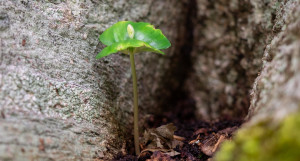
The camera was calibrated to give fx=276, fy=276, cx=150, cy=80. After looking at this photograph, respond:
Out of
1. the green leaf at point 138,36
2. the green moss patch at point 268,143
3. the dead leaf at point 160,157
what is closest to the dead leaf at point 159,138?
the dead leaf at point 160,157

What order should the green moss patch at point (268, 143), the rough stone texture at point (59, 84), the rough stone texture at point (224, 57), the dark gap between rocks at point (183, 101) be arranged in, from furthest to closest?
the rough stone texture at point (224, 57) < the dark gap between rocks at point (183, 101) < the rough stone texture at point (59, 84) < the green moss patch at point (268, 143)

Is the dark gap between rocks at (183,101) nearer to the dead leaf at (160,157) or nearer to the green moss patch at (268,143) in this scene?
the dead leaf at (160,157)

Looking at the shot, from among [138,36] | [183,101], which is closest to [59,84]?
[138,36]

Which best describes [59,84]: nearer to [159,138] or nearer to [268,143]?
[159,138]

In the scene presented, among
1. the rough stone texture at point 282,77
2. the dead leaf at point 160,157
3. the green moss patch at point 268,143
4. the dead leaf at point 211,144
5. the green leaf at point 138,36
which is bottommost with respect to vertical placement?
the dead leaf at point 160,157

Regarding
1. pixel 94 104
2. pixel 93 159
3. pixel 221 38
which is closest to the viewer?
pixel 93 159

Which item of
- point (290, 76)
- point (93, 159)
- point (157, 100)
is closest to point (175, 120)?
point (157, 100)

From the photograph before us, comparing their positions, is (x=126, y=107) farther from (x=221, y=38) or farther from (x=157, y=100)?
(x=221, y=38)
